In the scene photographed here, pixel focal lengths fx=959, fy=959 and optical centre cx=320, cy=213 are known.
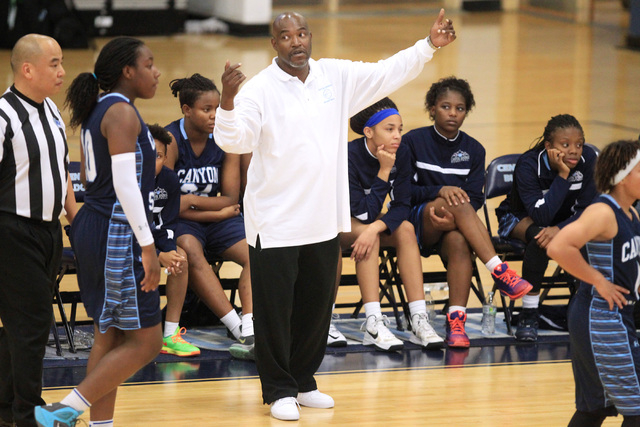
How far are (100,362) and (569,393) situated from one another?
2.37 metres

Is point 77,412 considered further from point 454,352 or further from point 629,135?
point 629,135

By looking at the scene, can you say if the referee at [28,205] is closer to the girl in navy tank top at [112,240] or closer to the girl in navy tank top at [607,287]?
the girl in navy tank top at [112,240]

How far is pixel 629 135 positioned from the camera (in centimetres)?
1042

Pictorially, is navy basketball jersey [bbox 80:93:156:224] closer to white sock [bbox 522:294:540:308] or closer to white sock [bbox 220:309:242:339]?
white sock [bbox 220:309:242:339]

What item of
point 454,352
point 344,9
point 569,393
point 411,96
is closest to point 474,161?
point 454,352

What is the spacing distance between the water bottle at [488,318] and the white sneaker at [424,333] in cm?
41

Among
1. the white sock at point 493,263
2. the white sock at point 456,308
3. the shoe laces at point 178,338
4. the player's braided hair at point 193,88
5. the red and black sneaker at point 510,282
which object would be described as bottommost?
the shoe laces at point 178,338

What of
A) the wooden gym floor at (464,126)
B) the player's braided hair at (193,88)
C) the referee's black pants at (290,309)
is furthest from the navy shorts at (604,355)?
the player's braided hair at (193,88)

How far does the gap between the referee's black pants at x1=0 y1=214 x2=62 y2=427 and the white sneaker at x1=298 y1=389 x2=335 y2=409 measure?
1.24m

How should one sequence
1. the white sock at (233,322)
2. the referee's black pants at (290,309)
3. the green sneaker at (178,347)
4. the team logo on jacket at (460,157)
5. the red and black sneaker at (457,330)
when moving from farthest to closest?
the team logo on jacket at (460,157) → the red and black sneaker at (457,330) → the white sock at (233,322) → the green sneaker at (178,347) → the referee's black pants at (290,309)

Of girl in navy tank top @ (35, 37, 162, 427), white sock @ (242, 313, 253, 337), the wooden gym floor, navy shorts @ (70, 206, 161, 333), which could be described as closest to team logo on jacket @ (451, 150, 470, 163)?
the wooden gym floor

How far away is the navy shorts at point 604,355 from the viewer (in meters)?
3.42

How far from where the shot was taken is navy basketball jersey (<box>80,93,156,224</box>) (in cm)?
362

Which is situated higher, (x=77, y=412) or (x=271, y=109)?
(x=271, y=109)
